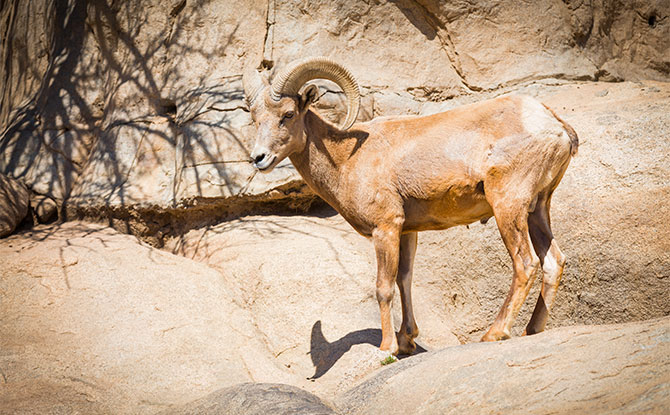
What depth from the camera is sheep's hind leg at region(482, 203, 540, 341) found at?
234 inches

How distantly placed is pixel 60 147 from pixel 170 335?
4.97 metres

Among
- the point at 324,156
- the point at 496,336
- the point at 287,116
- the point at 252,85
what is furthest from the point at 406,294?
the point at 252,85

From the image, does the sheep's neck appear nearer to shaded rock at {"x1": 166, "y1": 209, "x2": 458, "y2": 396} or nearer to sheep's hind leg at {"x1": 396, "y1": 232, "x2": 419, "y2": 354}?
sheep's hind leg at {"x1": 396, "y1": 232, "x2": 419, "y2": 354}

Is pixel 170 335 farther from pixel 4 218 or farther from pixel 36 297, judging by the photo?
pixel 4 218

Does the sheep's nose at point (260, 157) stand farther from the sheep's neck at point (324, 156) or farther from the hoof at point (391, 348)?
the hoof at point (391, 348)

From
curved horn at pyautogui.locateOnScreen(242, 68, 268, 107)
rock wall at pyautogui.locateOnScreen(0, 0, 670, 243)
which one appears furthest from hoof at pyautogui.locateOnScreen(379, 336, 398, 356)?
rock wall at pyautogui.locateOnScreen(0, 0, 670, 243)

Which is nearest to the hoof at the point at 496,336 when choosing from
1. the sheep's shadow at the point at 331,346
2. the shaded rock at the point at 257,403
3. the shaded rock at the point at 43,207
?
the sheep's shadow at the point at 331,346

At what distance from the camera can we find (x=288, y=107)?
22.1ft

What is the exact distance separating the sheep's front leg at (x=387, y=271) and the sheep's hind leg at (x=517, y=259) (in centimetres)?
106

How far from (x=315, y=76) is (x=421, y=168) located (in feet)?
5.03

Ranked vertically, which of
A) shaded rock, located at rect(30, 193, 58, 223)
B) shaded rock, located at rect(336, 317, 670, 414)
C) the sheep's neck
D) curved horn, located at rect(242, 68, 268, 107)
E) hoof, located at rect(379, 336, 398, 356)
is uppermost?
curved horn, located at rect(242, 68, 268, 107)

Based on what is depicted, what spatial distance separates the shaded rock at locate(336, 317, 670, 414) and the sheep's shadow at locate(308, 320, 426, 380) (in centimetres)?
160

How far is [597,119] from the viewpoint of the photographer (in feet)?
27.8

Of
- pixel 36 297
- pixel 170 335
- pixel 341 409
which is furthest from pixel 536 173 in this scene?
pixel 36 297
